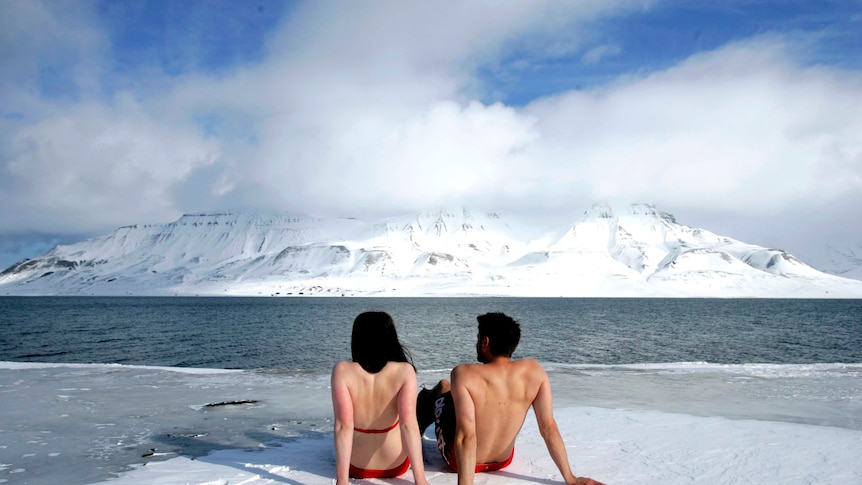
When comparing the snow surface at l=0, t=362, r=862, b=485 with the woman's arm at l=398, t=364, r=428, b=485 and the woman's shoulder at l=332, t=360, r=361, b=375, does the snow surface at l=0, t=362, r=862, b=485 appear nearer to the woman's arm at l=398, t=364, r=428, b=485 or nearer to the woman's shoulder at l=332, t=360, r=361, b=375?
the woman's arm at l=398, t=364, r=428, b=485

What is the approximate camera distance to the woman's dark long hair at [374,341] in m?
6.07

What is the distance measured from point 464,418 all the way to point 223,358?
121 feet

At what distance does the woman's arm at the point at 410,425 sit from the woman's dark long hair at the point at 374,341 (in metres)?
0.29

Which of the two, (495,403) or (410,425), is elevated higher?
(495,403)

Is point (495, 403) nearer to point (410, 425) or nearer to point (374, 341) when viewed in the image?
point (410, 425)

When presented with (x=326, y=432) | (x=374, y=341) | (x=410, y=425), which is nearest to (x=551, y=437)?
(x=410, y=425)

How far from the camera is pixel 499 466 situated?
7.05m

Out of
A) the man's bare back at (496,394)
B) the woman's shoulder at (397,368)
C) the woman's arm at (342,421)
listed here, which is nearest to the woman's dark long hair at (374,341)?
the woman's shoulder at (397,368)

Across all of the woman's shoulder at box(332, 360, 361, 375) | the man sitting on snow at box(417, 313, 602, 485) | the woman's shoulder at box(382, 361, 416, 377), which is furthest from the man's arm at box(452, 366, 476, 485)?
the woman's shoulder at box(332, 360, 361, 375)

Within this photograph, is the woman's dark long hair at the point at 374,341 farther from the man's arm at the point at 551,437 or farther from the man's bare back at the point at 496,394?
the man's arm at the point at 551,437

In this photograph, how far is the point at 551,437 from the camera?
20.8 ft

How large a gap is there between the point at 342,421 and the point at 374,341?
3.14 feet

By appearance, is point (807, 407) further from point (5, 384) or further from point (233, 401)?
point (5, 384)

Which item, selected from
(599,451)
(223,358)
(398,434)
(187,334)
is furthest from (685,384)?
(187,334)
